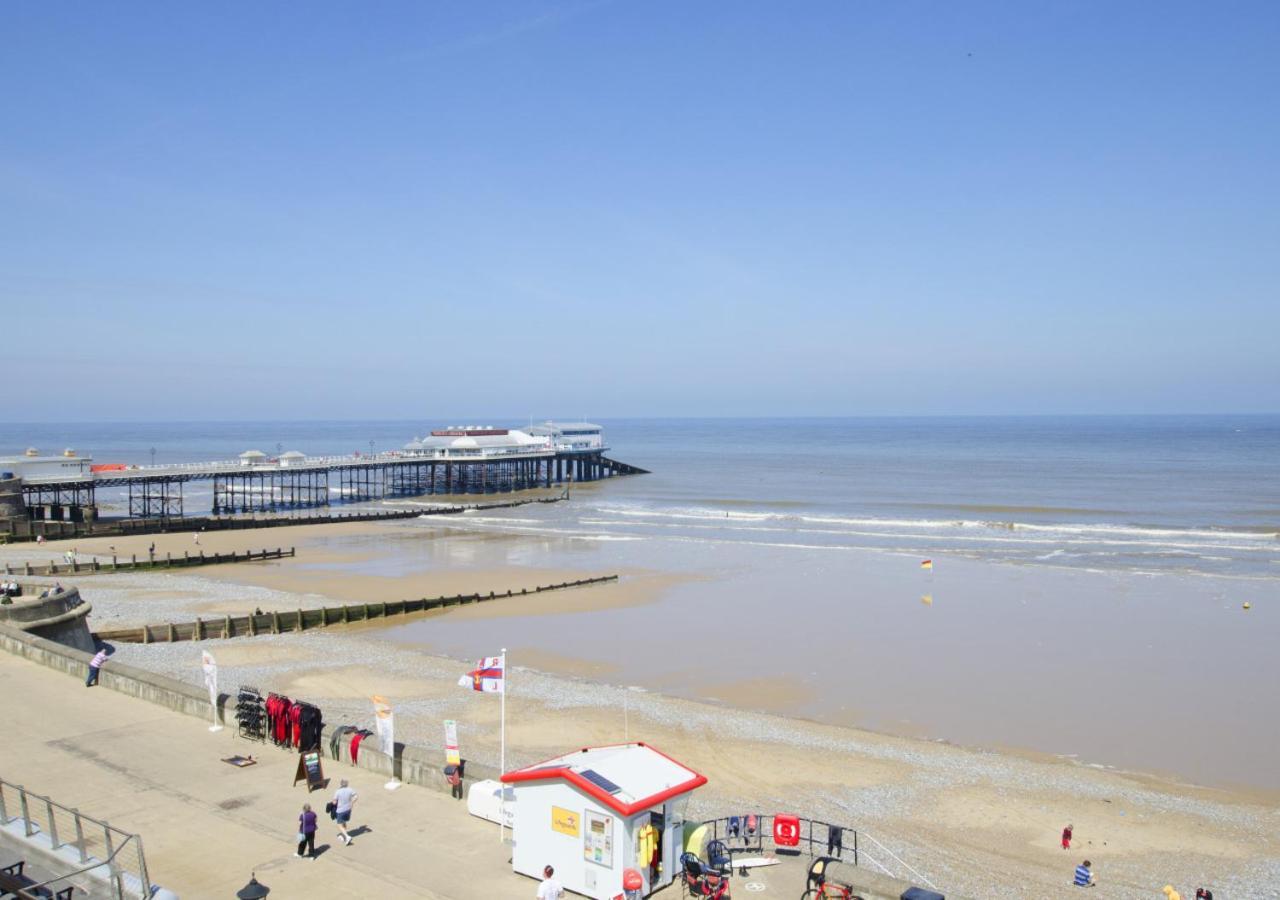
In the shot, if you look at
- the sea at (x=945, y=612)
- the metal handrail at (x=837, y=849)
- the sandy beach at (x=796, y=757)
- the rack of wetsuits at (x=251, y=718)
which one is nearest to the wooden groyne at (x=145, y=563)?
the sandy beach at (x=796, y=757)

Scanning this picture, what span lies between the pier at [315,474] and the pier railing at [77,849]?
1920 inches

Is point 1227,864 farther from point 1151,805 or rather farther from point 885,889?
point 885,889

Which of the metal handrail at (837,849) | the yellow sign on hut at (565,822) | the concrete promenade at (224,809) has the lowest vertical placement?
the metal handrail at (837,849)

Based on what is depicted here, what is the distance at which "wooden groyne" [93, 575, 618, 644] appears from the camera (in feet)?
94.6

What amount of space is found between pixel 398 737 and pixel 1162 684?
756 inches

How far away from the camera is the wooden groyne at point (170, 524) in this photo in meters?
51.3

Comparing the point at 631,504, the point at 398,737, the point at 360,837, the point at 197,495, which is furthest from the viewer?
the point at 197,495

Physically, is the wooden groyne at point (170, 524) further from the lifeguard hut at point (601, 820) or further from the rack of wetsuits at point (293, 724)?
the lifeguard hut at point (601, 820)

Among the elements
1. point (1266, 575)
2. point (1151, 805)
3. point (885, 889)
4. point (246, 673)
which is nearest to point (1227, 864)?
point (1151, 805)

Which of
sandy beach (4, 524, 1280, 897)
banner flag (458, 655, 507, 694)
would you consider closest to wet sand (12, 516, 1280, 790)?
sandy beach (4, 524, 1280, 897)

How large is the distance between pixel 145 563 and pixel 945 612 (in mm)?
32754

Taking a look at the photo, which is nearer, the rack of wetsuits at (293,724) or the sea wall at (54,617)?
the rack of wetsuits at (293,724)

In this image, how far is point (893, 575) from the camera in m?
42.9

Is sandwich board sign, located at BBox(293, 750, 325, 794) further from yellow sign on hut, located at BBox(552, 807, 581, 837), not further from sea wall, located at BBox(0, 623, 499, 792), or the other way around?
yellow sign on hut, located at BBox(552, 807, 581, 837)
